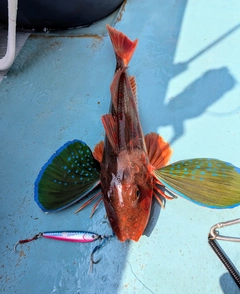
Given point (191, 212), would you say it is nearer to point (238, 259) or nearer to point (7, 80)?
point (238, 259)

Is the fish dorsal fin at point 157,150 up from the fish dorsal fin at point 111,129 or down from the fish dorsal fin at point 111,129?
down

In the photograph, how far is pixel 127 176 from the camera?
1.79 meters

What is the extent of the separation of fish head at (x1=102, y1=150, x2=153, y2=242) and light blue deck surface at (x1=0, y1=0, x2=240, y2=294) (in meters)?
0.18

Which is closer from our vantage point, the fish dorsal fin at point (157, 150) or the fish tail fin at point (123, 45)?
the fish dorsal fin at point (157, 150)

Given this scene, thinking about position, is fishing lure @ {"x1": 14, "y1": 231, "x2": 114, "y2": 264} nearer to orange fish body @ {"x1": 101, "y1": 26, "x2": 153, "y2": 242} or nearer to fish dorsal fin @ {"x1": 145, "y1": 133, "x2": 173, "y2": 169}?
orange fish body @ {"x1": 101, "y1": 26, "x2": 153, "y2": 242}

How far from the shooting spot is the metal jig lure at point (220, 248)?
1.61 meters

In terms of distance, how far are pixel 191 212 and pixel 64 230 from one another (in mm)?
847

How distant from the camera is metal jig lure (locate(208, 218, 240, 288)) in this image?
161cm

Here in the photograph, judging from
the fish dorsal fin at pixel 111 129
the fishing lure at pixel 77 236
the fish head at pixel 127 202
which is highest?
the fish dorsal fin at pixel 111 129

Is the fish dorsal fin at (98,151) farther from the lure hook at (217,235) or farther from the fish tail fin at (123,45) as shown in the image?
the lure hook at (217,235)

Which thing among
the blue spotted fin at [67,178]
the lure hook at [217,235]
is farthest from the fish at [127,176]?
the lure hook at [217,235]

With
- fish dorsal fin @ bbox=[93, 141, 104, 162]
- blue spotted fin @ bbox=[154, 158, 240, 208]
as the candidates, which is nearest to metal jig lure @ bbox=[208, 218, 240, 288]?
blue spotted fin @ bbox=[154, 158, 240, 208]

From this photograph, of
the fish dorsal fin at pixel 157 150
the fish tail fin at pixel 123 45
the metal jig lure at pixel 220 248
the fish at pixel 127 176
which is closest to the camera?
the metal jig lure at pixel 220 248

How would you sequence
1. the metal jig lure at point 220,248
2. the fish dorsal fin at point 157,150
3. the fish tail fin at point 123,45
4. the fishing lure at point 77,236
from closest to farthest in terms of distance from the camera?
1. the metal jig lure at point 220,248
2. the fishing lure at point 77,236
3. the fish dorsal fin at point 157,150
4. the fish tail fin at point 123,45
